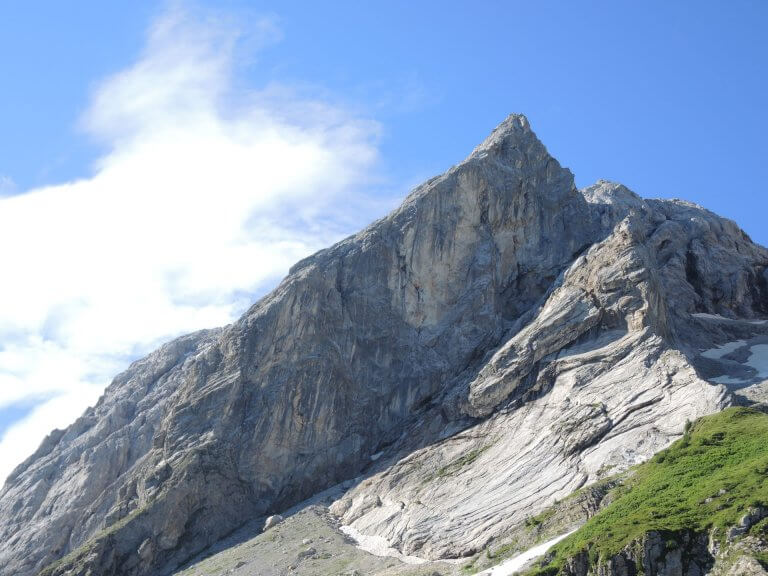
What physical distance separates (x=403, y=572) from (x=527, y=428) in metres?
17.2

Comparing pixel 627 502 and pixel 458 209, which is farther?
pixel 458 209

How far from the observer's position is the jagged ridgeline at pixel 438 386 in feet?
232

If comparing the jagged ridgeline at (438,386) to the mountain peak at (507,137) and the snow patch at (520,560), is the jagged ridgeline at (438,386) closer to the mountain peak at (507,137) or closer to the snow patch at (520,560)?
the mountain peak at (507,137)

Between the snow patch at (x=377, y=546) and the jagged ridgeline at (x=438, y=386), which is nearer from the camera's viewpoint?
the snow patch at (x=377, y=546)

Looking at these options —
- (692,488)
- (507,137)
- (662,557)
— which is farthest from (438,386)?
(662,557)

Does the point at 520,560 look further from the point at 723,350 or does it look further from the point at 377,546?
the point at 723,350

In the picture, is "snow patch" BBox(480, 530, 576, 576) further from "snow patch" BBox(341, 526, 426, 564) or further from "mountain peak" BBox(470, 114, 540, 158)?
"mountain peak" BBox(470, 114, 540, 158)

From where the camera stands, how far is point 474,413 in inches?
3216

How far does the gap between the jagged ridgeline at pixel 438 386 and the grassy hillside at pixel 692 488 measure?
3.84 m

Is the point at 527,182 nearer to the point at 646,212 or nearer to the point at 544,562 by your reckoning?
the point at 646,212

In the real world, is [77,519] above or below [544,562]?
above

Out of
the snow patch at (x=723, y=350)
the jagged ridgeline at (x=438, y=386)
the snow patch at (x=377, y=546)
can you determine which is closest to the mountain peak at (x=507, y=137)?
the jagged ridgeline at (x=438, y=386)

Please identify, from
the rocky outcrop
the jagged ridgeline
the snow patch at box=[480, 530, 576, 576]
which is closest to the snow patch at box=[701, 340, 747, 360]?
the jagged ridgeline

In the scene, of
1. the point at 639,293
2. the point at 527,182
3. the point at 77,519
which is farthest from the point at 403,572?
the point at 527,182
